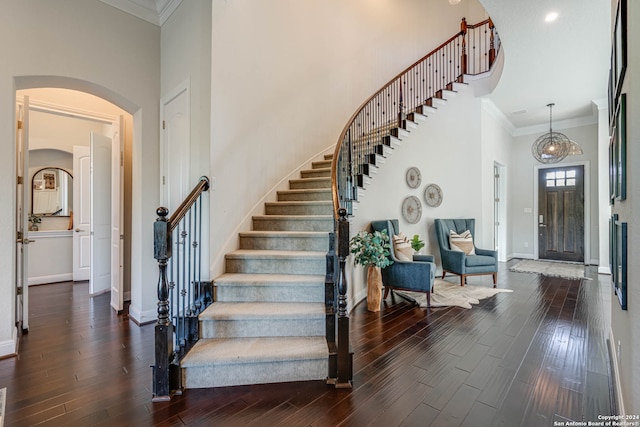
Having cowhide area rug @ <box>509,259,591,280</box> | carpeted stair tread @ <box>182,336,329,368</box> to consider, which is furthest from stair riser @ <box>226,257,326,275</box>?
cowhide area rug @ <box>509,259,591,280</box>

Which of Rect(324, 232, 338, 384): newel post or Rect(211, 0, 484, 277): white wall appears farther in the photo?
Rect(211, 0, 484, 277): white wall

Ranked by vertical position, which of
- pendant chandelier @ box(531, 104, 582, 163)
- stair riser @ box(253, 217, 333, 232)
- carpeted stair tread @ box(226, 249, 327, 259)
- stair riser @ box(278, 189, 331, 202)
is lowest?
carpeted stair tread @ box(226, 249, 327, 259)

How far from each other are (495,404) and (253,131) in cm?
342

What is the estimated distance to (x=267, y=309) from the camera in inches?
99.7

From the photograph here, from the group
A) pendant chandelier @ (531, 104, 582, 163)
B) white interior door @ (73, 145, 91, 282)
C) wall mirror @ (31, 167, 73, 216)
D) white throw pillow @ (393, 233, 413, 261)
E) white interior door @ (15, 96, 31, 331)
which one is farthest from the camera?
pendant chandelier @ (531, 104, 582, 163)

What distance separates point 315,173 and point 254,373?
119 inches

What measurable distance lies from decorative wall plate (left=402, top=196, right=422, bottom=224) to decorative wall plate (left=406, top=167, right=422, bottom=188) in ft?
0.79

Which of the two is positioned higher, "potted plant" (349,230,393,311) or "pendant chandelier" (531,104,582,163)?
"pendant chandelier" (531,104,582,163)

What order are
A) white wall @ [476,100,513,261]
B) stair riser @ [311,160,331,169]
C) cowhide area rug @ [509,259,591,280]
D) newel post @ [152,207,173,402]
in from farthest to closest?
white wall @ [476,100,513,261] → cowhide area rug @ [509,259,591,280] → stair riser @ [311,160,331,169] → newel post @ [152,207,173,402]

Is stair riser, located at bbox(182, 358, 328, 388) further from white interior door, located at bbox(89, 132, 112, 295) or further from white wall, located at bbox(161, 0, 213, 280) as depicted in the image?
white interior door, located at bbox(89, 132, 112, 295)

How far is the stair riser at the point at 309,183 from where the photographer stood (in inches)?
167

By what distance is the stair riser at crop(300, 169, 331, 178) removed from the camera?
4500mm

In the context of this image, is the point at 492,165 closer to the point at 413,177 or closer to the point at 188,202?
the point at 413,177

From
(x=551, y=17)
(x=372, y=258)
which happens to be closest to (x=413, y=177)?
(x=372, y=258)
